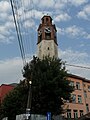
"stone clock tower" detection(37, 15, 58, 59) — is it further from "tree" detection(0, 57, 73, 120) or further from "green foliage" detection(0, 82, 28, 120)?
"tree" detection(0, 57, 73, 120)

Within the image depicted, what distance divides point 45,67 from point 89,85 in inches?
969

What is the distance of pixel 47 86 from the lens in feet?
90.6

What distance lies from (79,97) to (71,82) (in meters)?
4.45

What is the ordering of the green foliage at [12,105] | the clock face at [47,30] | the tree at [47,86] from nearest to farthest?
the tree at [47,86]
the green foliage at [12,105]
the clock face at [47,30]

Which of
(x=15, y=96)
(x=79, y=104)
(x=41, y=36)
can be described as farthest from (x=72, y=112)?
(x=41, y=36)

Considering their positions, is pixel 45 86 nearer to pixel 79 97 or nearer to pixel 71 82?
pixel 71 82

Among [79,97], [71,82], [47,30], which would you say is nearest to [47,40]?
[47,30]

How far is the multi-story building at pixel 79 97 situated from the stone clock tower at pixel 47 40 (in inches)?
412

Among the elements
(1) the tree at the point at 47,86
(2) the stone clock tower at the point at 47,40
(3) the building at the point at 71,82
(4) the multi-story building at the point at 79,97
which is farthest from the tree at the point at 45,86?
(2) the stone clock tower at the point at 47,40

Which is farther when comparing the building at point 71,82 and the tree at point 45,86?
the building at point 71,82

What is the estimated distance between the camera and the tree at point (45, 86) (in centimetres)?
2714

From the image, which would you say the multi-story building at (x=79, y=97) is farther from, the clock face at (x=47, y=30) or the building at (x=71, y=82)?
the clock face at (x=47, y=30)

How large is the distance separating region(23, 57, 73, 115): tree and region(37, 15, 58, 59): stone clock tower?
28.2 m

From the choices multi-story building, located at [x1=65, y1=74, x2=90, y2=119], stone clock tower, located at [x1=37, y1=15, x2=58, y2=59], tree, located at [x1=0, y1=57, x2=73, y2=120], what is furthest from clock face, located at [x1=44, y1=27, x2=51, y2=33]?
tree, located at [x1=0, y1=57, x2=73, y2=120]
